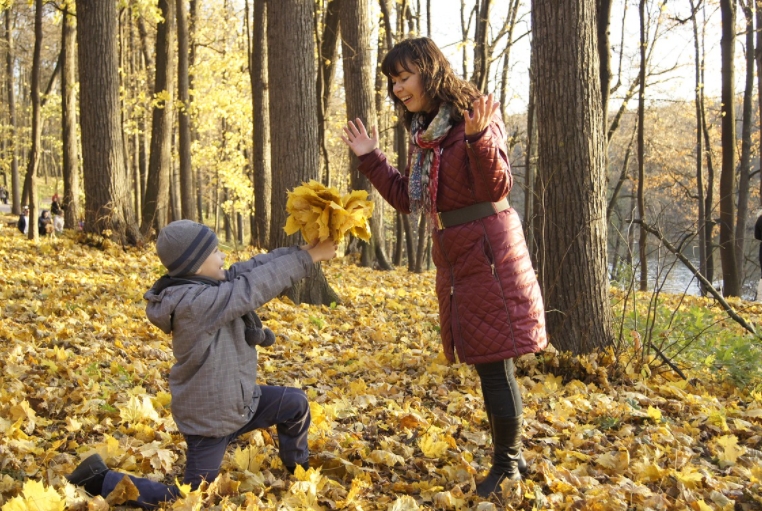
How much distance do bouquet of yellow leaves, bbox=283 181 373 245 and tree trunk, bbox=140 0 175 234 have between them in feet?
33.1

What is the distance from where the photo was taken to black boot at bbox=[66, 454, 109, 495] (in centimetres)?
268

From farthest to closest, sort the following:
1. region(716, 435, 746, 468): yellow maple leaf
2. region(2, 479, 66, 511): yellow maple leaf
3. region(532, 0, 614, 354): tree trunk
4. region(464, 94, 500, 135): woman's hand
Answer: region(532, 0, 614, 354): tree trunk
region(716, 435, 746, 468): yellow maple leaf
region(464, 94, 500, 135): woman's hand
region(2, 479, 66, 511): yellow maple leaf

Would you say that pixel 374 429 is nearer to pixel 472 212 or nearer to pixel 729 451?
pixel 472 212

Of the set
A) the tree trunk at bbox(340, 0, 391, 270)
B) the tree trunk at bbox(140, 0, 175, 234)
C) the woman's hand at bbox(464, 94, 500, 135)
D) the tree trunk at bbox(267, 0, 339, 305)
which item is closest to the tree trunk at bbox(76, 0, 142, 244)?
the tree trunk at bbox(140, 0, 175, 234)

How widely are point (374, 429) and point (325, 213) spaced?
165 centimetres

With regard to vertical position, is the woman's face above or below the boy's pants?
above

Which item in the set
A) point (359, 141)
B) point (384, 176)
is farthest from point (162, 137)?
point (384, 176)

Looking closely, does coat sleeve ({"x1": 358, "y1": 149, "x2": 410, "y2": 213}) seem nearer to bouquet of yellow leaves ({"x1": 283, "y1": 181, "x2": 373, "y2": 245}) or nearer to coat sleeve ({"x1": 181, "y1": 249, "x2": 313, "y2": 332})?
bouquet of yellow leaves ({"x1": 283, "y1": 181, "x2": 373, "y2": 245})

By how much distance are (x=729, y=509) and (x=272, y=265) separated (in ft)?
7.72

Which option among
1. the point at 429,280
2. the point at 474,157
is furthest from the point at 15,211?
the point at 474,157

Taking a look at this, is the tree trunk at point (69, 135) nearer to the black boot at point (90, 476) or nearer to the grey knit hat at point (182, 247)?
the black boot at point (90, 476)

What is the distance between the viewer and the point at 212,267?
2.72 metres

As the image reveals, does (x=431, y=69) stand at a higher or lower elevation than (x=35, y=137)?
lower

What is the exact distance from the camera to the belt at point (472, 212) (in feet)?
9.16
